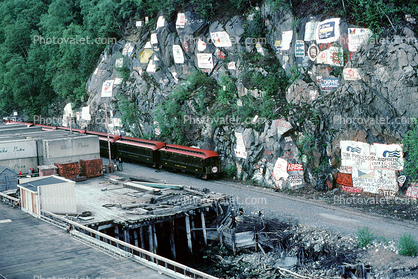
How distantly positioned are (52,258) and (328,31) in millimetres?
26946

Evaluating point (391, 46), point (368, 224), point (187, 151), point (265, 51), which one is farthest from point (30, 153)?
point (391, 46)

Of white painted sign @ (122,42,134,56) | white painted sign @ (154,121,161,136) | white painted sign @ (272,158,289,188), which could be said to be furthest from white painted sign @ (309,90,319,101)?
white painted sign @ (122,42,134,56)

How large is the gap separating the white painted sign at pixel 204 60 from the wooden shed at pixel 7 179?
22.9 metres

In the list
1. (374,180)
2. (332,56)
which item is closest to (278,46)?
(332,56)

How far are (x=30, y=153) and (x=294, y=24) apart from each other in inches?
1056

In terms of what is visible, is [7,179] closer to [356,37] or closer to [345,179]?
[345,179]

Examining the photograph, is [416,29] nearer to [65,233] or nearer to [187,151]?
[187,151]

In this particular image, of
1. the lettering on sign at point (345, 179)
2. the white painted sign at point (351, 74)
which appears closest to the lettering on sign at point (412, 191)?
the lettering on sign at point (345, 179)

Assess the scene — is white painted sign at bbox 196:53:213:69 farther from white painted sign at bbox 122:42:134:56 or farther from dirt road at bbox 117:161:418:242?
white painted sign at bbox 122:42:134:56

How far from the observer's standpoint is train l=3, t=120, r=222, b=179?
3834cm

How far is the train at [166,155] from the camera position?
1510 inches

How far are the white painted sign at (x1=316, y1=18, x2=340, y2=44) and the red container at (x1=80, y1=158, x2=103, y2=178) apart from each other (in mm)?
22339

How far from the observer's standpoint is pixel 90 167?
123 ft

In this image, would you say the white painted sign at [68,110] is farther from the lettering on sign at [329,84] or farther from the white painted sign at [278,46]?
the lettering on sign at [329,84]
